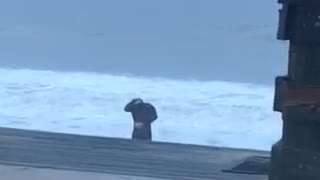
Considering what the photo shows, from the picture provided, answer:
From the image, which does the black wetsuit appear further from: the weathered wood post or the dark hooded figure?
the weathered wood post

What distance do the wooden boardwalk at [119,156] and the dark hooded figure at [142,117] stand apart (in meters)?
0.15

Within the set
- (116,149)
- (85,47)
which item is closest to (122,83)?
(85,47)

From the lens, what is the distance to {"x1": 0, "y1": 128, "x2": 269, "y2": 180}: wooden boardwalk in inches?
112

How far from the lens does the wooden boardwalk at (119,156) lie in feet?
9.35

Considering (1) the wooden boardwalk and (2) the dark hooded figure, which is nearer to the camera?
(1) the wooden boardwalk

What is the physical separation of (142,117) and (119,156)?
1.79 feet

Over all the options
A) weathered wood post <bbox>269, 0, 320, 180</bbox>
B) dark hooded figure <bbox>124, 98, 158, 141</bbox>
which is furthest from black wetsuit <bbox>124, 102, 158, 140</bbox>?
weathered wood post <bbox>269, 0, 320, 180</bbox>

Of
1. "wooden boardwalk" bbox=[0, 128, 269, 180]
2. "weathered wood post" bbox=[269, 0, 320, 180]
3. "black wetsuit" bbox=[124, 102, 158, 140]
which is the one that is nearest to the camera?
"weathered wood post" bbox=[269, 0, 320, 180]

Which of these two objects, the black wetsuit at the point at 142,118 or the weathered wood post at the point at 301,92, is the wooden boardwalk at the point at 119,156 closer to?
the black wetsuit at the point at 142,118

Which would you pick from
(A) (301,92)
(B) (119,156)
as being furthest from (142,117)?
(A) (301,92)

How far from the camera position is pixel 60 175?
9.00ft

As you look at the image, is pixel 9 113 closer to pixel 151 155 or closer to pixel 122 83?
pixel 122 83

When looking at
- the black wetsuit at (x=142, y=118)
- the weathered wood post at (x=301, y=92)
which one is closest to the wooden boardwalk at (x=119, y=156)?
the black wetsuit at (x=142, y=118)

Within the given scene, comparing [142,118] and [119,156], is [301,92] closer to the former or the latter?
[119,156]
